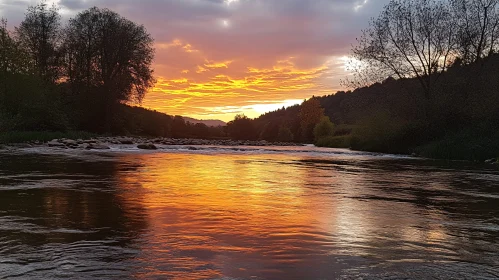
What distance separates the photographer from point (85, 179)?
8.84 meters

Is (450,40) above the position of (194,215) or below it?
above

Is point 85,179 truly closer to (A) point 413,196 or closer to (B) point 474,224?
(A) point 413,196

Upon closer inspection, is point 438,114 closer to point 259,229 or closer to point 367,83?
point 367,83

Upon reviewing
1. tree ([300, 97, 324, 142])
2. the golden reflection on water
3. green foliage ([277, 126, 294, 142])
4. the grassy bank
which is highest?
tree ([300, 97, 324, 142])

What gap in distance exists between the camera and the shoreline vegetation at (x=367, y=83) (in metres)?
26.6

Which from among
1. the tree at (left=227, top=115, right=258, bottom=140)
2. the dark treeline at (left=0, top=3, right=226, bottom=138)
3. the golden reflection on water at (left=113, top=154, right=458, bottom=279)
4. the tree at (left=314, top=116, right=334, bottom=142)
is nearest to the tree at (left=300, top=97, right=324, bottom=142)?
the tree at (left=314, top=116, right=334, bottom=142)

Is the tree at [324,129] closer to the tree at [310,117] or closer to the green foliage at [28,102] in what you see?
the tree at [310,117]

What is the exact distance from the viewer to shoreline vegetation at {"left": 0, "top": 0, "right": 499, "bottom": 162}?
2658 centimetres

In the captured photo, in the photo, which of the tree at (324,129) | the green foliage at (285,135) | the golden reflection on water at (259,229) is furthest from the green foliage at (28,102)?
the green foliage at (285,135)

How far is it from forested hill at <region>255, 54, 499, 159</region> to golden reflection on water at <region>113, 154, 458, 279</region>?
19531mm

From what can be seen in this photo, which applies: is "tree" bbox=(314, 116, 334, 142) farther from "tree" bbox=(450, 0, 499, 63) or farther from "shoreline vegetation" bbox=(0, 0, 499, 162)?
Answer: "tree" bbox=(450, 0, 499, 63)

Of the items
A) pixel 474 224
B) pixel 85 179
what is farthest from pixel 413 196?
pixel 85 179

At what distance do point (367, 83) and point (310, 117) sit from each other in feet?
163

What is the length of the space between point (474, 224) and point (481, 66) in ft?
95.7
